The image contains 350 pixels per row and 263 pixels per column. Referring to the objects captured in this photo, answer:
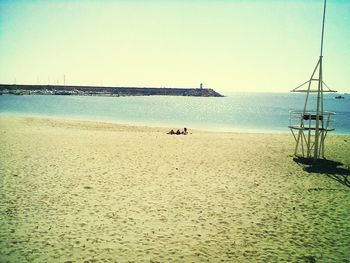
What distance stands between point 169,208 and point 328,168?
7929 mm

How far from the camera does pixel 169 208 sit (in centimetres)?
720

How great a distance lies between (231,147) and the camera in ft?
53.5

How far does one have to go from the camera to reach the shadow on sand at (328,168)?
1045 cm

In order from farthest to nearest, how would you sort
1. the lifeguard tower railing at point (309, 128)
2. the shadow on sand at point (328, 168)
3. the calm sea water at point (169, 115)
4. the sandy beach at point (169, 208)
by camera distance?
the calm sea water at point (169, 115)
the lifeguard tower railing at point (309, 128)
the shadow on sand at point (328, 168)
the sandy beach at point (169, 208)

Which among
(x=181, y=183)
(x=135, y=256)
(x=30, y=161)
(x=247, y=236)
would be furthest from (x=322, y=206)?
(x=30, y=161)

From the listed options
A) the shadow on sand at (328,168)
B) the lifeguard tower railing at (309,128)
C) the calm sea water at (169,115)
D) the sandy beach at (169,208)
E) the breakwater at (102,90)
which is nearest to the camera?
the sandy beach at (169,208)

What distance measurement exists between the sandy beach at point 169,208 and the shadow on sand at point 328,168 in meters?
0.09

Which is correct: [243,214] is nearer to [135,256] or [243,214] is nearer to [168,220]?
[168,220]

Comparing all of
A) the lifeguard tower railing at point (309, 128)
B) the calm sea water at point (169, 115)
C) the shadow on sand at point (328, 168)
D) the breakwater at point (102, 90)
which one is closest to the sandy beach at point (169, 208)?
the shadow on sand at point (328, 168)

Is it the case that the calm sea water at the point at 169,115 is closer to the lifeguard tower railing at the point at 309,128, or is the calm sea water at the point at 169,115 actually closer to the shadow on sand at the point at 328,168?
the lifeguard tower railing at the point at 309,128

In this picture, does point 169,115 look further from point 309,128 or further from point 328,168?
point 328,168

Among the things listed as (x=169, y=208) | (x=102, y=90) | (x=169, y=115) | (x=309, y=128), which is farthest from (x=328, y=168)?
(x=102, y=90)

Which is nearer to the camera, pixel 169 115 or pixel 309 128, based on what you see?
pixel 309 128

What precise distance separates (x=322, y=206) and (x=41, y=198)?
7.22 m
